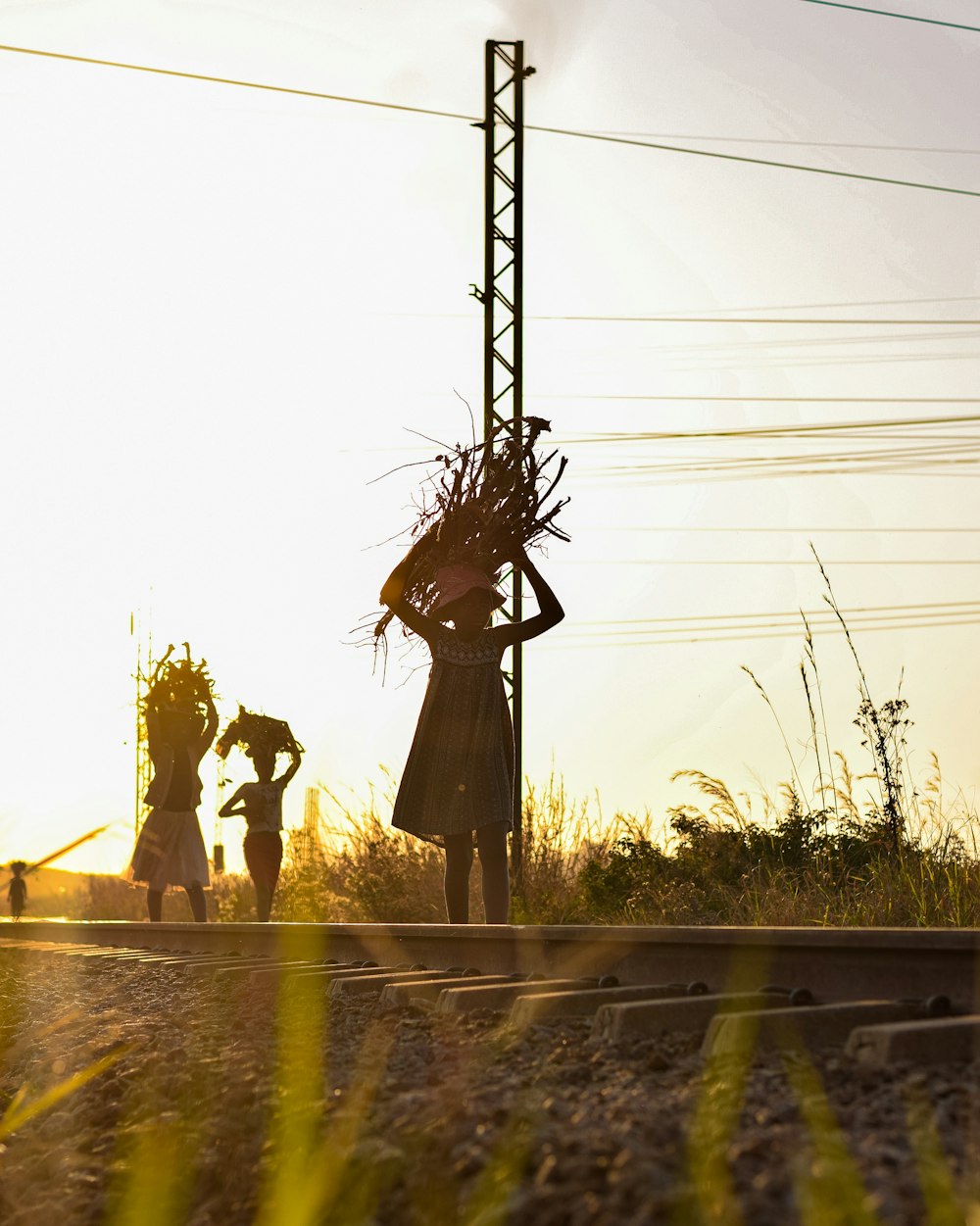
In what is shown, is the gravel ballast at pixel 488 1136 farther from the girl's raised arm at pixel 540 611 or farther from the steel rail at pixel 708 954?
the girl's raised arm at pixel 540 611

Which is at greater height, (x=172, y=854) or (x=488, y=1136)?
(x=172, y=854)

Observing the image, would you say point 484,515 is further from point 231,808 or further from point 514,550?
point 231,808

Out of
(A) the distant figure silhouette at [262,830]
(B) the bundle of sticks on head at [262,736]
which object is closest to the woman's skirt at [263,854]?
(A) the distant figure silhouette at [262,830]

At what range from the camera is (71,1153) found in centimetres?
279

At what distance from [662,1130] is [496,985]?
69.3 inches

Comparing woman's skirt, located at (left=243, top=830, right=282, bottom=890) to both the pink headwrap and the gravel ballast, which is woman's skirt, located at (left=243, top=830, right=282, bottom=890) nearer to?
the pink headwrap

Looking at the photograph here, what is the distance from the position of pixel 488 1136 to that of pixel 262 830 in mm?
10653

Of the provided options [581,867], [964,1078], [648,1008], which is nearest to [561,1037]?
[648,1008]

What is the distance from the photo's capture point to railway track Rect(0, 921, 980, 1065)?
2764 mm

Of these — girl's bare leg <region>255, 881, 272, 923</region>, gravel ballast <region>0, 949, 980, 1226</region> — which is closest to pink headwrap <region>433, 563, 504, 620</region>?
gravel ballast <region>0, 949, 980, 1226</region>

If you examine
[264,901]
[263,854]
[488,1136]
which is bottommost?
[488,1136]

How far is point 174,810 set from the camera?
12086mm

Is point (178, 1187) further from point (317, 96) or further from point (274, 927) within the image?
point (317, 96)

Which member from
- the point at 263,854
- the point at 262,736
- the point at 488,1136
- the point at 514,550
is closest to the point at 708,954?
the point at 488,1136
